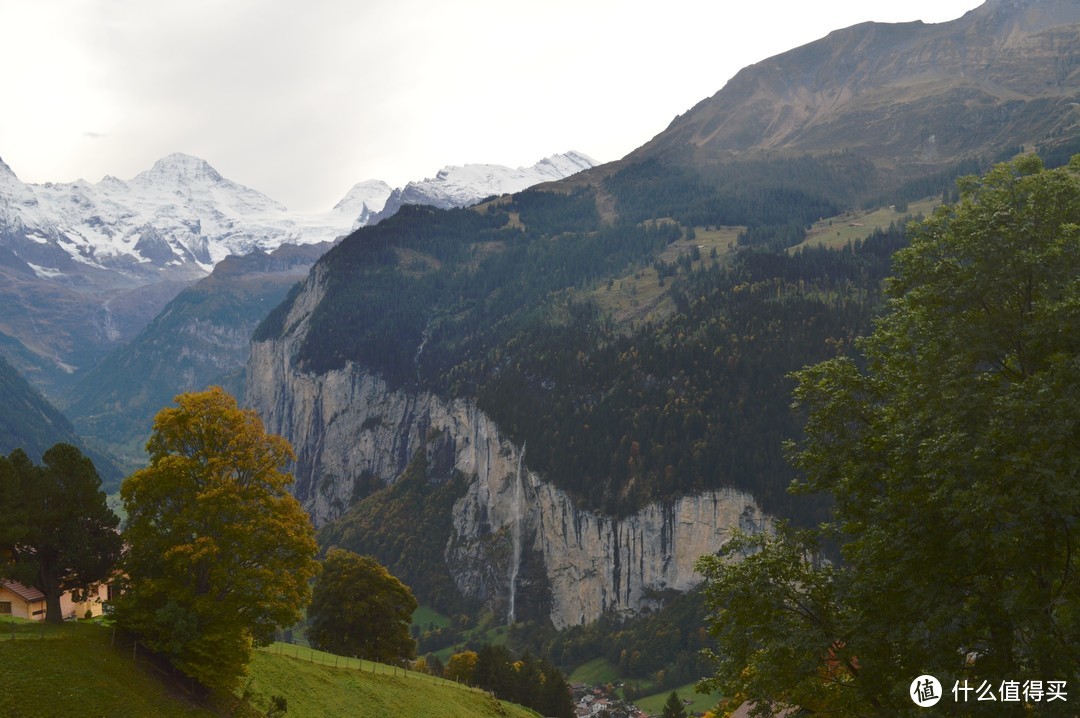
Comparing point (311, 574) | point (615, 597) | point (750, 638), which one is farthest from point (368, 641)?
point (615, 597)

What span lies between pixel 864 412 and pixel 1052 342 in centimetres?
676

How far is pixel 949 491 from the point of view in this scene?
76.0ft

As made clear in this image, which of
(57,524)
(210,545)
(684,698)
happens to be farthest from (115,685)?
(684,698)

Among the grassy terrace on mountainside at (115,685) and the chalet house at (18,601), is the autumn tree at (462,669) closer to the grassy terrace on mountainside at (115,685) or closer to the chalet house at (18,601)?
the grassy terrace on mountainside at (115,685)

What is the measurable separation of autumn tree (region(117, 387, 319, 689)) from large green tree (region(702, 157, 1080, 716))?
22286 mm

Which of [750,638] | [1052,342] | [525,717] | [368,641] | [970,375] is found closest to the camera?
[1052,342]

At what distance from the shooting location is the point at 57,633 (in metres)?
39.4

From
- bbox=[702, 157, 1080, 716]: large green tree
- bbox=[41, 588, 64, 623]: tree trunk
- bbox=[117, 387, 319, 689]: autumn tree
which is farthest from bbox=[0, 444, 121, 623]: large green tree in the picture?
bbox=[702, 157, 1080, 716]: large green tree

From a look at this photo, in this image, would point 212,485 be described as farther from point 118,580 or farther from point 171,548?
point 118,580

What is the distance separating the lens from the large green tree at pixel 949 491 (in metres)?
21.8

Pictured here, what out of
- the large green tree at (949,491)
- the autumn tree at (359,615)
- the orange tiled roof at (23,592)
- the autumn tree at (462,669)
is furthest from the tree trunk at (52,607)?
the autumn tree at (462,669)

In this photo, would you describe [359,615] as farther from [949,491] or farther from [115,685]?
[949,491]

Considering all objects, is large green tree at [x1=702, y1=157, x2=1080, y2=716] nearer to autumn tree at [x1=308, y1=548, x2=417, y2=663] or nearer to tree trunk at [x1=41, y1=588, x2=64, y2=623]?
tree trunk at [x1=41, y1=588, x2=64, y2=623]

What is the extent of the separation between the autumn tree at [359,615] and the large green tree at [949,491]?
62.9 meters
